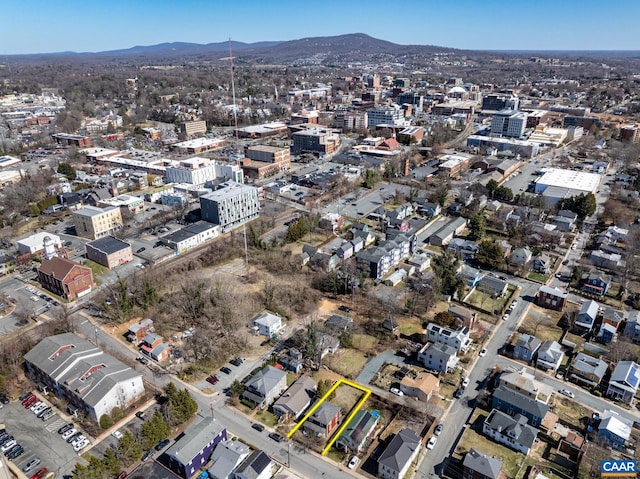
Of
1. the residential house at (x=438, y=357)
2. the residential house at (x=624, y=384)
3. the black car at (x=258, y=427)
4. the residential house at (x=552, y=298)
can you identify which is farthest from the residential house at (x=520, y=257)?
the black car at (x=258, y=427)

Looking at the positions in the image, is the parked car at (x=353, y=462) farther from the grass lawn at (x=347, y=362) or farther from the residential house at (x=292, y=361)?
the residential house at (x=292, y=361)

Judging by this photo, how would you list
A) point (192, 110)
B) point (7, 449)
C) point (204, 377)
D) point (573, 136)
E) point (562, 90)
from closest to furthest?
1. point (7, 449)
2. point (204, 377)
3. point (573, 136)
4. point (192, 110)
5. point (562, 90)

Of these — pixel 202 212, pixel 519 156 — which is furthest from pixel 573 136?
pixel 202 212

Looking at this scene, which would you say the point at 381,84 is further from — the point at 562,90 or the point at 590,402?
the point at 590,402

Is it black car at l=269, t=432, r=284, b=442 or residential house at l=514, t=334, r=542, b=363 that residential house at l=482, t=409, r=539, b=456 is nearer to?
residential house at l=514, t=334, r=542, b=363

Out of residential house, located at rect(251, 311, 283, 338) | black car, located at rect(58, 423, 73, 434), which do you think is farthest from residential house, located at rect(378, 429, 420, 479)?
black car, located at rect(58, 423, 73, 434)

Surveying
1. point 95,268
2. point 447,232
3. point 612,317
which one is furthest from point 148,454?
point 447,232

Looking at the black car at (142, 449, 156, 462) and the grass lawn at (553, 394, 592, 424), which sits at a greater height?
the grass lawn at (553, 394, 592, 424)

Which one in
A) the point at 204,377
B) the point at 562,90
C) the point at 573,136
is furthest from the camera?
the point at 562,90
